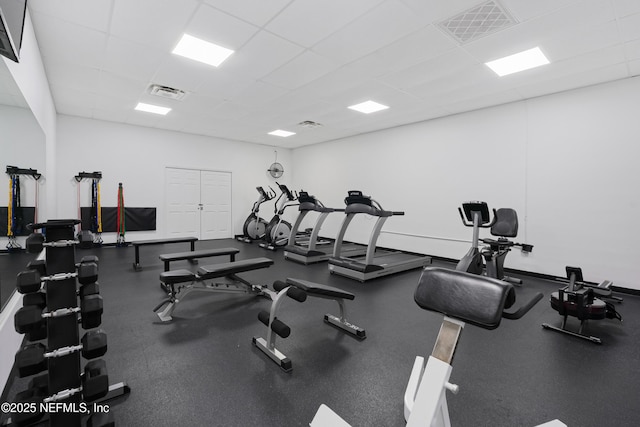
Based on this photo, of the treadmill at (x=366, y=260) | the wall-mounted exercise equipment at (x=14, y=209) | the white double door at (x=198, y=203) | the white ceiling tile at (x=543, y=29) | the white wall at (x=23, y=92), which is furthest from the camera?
the white double door at (x=198, y=203)

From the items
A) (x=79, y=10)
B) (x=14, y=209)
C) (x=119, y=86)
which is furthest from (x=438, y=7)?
(x=119, y=86)

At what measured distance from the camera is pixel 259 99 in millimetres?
5133

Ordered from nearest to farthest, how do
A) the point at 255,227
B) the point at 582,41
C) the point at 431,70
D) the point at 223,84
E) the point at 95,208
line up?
the point at 582,41, the point at 431,70, the point at 223,84, the point at 95,208, the point at 255,227

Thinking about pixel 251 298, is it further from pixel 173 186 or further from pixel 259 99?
pixel 173 186

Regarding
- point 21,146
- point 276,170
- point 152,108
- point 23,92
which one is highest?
point 152,108

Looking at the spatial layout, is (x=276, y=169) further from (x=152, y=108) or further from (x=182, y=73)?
(x=182, y=73)

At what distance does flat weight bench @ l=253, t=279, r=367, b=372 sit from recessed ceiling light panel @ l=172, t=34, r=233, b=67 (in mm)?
2697

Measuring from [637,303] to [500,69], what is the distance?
10.9ft

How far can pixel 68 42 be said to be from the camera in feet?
10.7

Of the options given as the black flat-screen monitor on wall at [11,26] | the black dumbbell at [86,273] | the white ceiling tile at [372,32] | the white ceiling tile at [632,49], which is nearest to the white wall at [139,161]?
the black flat-screen monitor on wall at [11,26]

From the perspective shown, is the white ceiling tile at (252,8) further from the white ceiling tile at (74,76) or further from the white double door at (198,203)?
the white double door at (198,203)

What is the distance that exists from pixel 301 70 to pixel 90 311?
3.54 metres

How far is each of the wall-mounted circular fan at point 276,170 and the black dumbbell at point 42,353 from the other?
830 cm

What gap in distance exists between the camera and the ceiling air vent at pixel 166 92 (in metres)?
4.66
